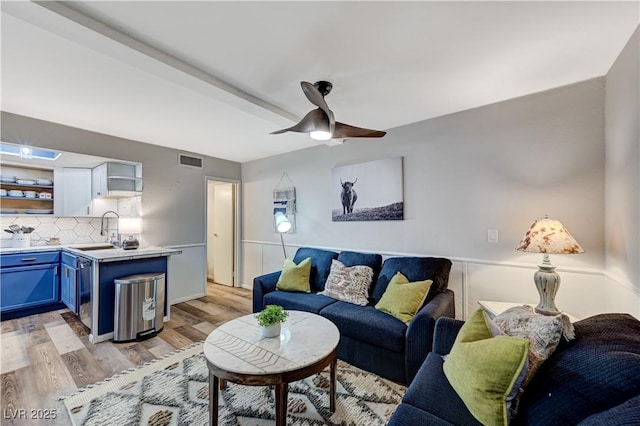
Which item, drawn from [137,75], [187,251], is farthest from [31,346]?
[137,75]

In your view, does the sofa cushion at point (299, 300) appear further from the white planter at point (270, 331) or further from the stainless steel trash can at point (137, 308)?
the stainless steel trash can at point (137, 308)

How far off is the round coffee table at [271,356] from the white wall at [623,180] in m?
1.96

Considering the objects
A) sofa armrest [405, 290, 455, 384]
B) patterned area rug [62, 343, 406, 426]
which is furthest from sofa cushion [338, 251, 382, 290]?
patterned area rug [62, 343, 406, 426]

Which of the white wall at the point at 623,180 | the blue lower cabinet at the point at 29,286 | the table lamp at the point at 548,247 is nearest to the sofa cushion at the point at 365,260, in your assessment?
the table lamp at the point at 548,247

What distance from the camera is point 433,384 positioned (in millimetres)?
1382

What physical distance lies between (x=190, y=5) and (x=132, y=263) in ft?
9.45

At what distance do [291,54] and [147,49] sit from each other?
3.12 feet

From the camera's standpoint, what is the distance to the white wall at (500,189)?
7.32ft

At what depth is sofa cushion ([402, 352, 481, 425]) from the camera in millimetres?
1178

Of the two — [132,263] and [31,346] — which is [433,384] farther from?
[31,346]

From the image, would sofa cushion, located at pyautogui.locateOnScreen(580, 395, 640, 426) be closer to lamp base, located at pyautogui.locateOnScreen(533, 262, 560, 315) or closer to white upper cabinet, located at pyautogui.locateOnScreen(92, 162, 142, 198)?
lamp base, located at pyautogui.locateOnScreen(533, 262, 560, 315)

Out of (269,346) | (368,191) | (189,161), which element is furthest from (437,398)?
(189,161)

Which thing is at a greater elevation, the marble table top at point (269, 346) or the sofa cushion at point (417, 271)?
the sofa cushion at point (417, 271)

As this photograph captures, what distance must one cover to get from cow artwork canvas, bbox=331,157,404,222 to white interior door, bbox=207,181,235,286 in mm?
2483
